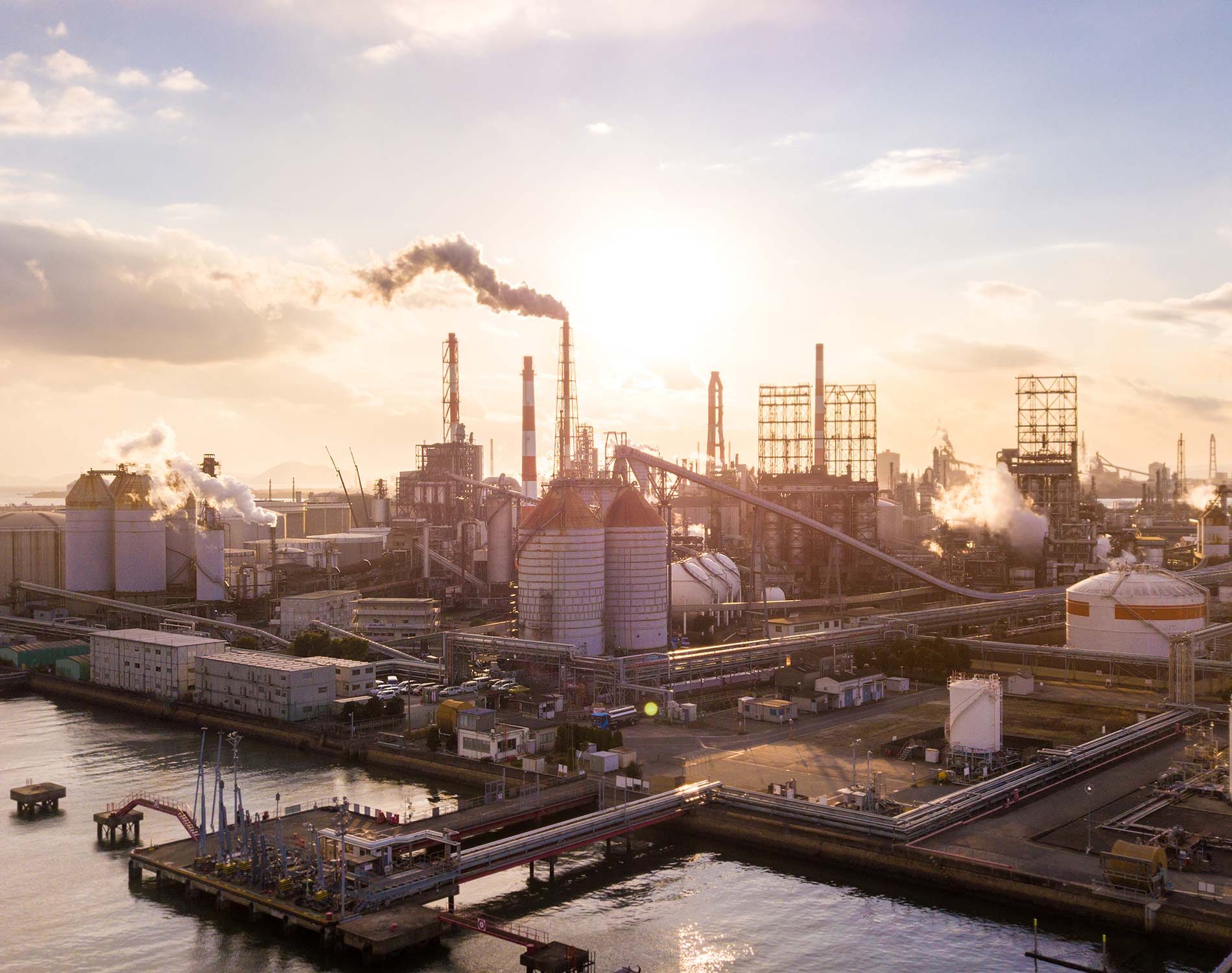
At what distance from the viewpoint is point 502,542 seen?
3561 inches

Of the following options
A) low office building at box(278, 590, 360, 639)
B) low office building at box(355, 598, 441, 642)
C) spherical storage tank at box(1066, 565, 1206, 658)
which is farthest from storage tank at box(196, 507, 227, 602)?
spherical storage tank at box(1066, 565, 1206, 658)

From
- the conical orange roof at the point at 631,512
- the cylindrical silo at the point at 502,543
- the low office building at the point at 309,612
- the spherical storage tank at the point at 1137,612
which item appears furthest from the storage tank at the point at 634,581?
the cylindrical silo at the point at 502,543

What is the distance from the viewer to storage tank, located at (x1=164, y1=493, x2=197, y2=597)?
82.8 m

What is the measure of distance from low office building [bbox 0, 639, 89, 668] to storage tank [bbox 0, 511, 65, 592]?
65.7 ft

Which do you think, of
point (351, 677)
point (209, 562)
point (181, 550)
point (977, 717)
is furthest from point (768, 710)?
point (181, 550)

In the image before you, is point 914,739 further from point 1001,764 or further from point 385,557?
point 385,557

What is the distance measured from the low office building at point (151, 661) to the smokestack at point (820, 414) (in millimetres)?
54651

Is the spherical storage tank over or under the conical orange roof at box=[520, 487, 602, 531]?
under

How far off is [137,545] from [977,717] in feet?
203

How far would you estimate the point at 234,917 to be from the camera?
92.8 feet

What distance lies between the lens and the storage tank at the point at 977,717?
39.9m

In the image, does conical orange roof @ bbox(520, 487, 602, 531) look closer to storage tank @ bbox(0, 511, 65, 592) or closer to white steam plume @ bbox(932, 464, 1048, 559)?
white steam plume @ bbox(932, 464, 1048, 559)

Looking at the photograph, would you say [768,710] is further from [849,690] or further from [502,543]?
[502,543]

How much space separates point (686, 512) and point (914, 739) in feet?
280
